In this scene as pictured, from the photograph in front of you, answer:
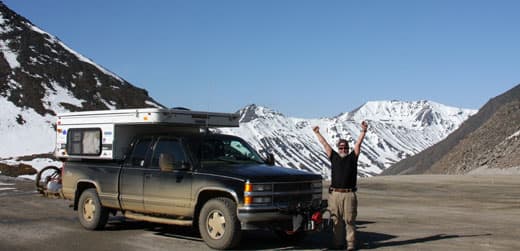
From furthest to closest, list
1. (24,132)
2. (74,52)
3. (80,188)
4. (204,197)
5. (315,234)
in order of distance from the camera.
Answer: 1. (74,52)
2. (24,132)
3. (80,188)
4. (315,234)
5. (204,197)

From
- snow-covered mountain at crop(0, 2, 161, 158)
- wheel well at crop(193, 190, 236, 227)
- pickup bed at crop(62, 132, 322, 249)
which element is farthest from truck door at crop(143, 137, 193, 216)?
snow-covered mountain at crop(0, 2, 161, 158)

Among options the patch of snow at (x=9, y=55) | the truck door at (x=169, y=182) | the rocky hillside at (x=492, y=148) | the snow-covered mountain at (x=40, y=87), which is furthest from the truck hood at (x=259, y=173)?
the patch of snow at (x=9, y=55)

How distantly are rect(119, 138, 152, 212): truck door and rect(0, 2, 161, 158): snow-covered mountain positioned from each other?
48971mm

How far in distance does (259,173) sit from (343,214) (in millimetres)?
1523

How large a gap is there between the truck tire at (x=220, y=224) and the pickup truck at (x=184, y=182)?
0.6 inches

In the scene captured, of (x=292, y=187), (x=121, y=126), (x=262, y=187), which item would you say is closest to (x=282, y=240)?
(x=292, y=187)

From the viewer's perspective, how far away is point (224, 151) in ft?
39.5

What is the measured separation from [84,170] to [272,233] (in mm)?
4055

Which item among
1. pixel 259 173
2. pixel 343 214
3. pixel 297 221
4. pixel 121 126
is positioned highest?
pixel 121 126

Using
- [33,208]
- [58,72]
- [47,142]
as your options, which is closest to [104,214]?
[33,208]

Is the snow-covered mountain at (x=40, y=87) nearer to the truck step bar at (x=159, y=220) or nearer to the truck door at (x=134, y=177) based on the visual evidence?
the truck door at (x=134, y=177)

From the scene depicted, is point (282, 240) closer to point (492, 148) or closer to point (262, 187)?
point (262, 187)

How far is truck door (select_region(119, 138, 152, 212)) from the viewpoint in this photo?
1227 centimetres

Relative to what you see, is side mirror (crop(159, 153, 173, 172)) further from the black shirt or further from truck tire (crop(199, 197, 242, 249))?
the black shirt
